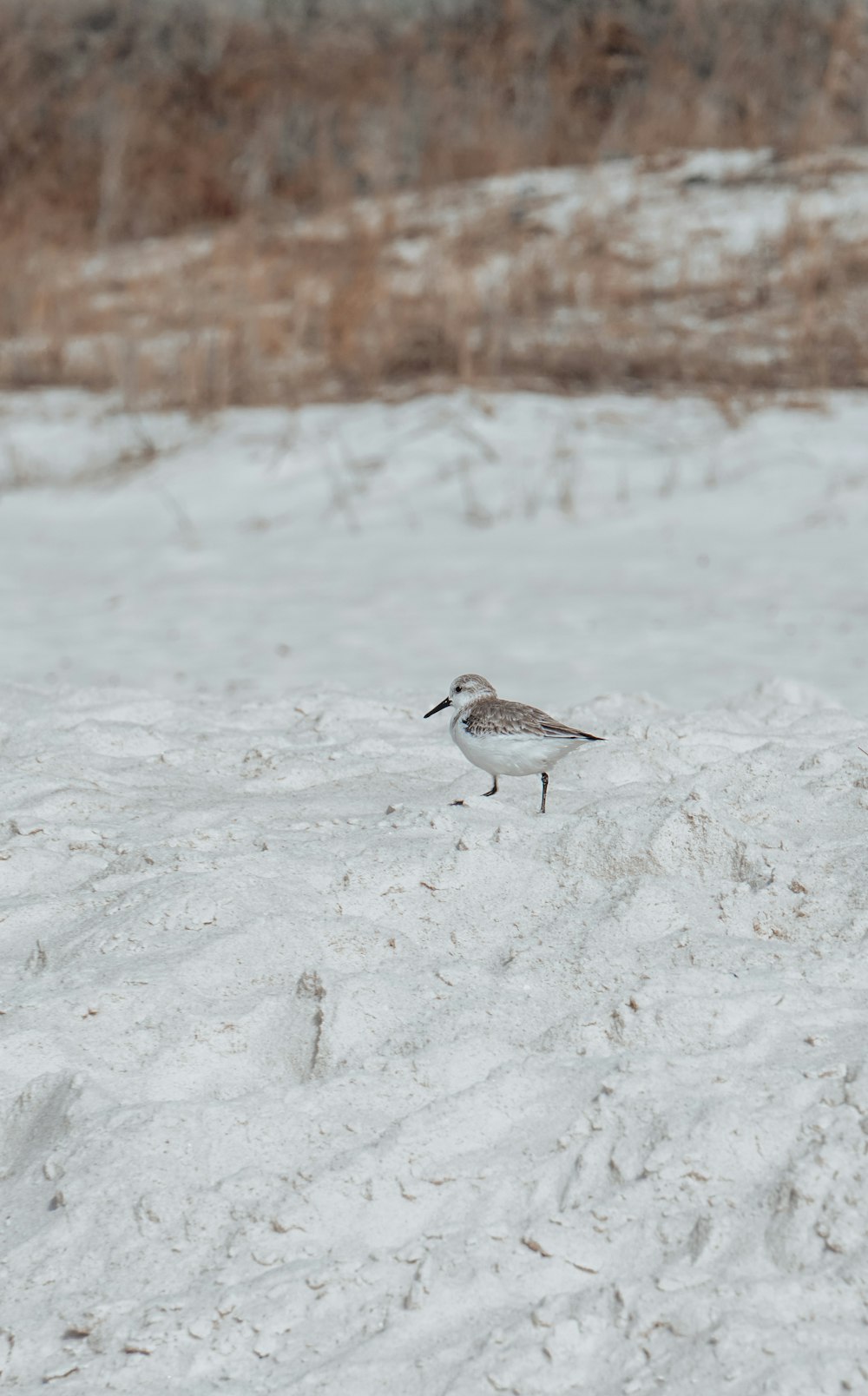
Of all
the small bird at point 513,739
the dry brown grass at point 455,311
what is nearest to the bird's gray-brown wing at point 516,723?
the small bird at point 513,739

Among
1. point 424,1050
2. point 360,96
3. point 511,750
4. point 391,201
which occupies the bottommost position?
point 424,1050

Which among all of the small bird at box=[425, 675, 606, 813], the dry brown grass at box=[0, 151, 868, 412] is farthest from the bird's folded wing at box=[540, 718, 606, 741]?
the dry brown grass at box=[0, 151, 868, 412]

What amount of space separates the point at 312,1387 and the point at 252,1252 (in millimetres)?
219

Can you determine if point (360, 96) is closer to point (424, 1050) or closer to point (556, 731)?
point (556, 731)

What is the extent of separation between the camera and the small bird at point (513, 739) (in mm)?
2951

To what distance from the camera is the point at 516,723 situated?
9.69 ft

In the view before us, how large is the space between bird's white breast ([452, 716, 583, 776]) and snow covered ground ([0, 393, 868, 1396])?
96mm

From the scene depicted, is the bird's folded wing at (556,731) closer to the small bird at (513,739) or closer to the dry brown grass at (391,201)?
the small bird at (513,739)

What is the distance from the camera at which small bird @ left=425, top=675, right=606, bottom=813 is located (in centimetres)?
295

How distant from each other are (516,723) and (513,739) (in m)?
0.03

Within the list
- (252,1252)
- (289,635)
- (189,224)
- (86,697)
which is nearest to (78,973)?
(252,1252)

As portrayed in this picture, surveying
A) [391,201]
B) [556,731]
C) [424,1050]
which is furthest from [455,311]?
[424,1050]

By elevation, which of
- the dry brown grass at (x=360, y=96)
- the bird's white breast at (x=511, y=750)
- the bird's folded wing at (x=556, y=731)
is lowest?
the bird's white breast at (x=511, y=750)

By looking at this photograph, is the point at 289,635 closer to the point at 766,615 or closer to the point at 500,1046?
the point at 766,615
